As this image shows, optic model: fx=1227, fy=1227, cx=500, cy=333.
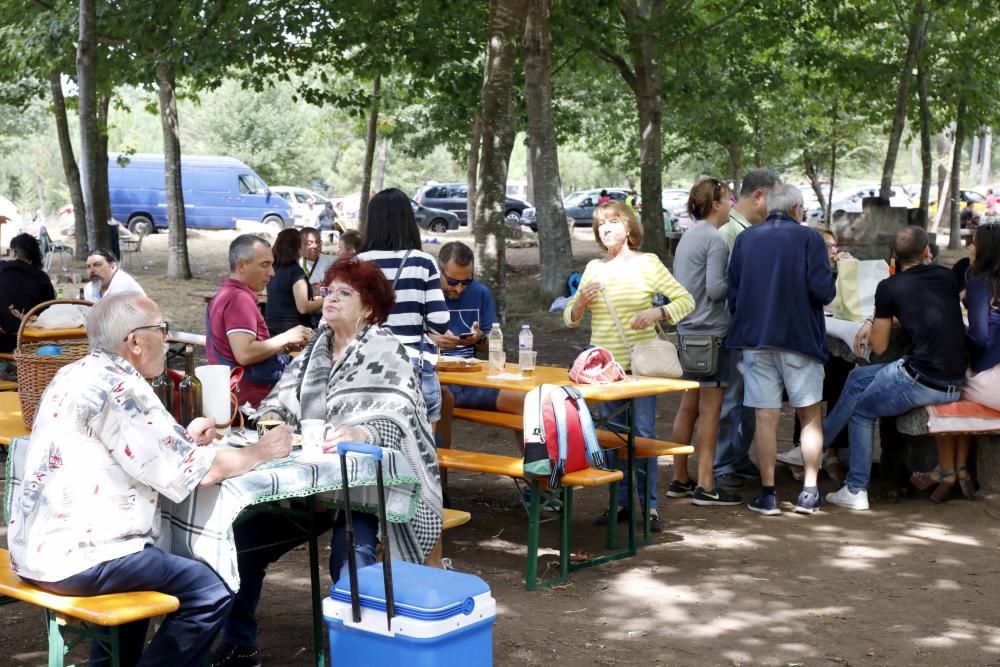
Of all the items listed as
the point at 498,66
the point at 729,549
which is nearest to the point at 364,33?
the point at 498,66

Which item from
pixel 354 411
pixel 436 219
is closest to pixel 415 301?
pixel 354 411

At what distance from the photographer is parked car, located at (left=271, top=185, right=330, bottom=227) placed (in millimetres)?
37625

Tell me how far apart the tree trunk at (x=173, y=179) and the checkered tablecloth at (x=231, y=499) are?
16636 mm

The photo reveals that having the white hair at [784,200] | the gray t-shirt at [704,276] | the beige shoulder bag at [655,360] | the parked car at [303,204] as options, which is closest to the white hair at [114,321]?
the beige shoulder bag at [655,360]

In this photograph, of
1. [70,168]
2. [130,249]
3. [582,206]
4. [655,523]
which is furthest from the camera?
[582,206]

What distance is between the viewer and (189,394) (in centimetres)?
443

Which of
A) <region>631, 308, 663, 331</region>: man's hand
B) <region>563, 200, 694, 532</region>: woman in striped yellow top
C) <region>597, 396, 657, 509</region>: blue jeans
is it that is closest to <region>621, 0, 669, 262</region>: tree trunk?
<region>597, 396, 657, 509</region>: blue jeans

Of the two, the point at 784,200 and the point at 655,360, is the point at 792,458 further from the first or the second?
the point at 655,360

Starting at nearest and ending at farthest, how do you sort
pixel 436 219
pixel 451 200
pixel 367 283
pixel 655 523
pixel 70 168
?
pixel 367 283
pixel 655 523
pixel 70 168
pixel 436 219
pixel 451 200

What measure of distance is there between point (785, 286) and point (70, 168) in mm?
19644

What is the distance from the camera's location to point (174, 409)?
442 centimetres

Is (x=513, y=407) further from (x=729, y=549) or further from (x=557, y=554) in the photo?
(x=729, y=549)

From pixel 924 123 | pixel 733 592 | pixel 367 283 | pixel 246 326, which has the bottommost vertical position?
pixel 733 592

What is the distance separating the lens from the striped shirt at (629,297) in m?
6.60
